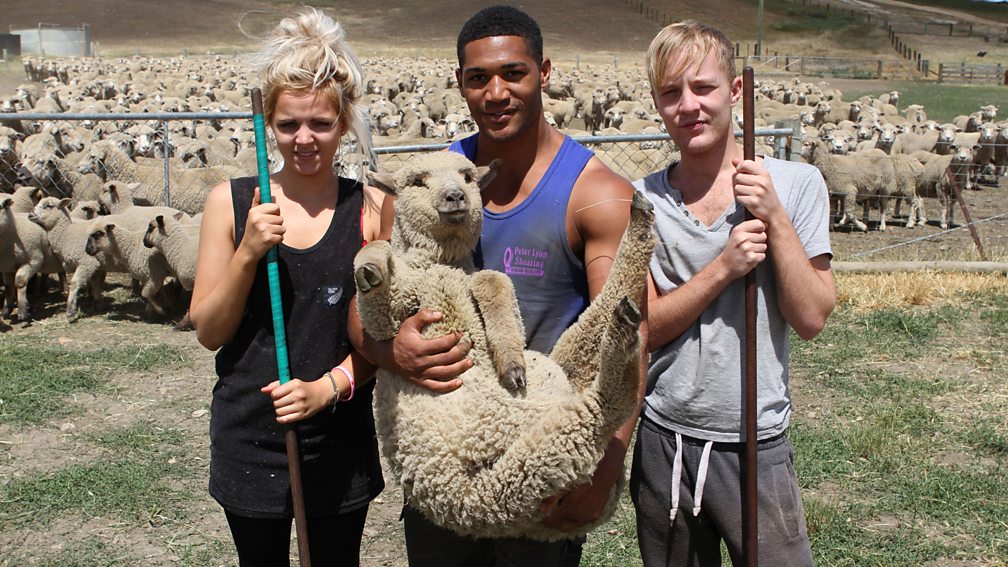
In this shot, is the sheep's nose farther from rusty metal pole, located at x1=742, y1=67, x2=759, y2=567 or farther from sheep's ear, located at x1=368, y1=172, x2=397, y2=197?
rusty metal pole, located at x1=742, y1=67, x2=759, y2=567

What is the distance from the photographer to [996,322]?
7.68m

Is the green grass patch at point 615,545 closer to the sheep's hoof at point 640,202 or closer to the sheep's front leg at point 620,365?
the sheep's front leg at point 620,365

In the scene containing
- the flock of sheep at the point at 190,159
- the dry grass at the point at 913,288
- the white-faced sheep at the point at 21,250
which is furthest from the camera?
the flock of sheep at the point at 190,159

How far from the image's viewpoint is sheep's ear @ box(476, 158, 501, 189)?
2.49 m

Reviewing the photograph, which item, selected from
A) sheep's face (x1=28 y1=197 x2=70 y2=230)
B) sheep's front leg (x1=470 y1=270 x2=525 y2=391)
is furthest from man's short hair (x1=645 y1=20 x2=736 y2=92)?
sheep's face (x1=28 y1=197 x2=70 y2=230)

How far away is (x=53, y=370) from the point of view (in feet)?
23.4

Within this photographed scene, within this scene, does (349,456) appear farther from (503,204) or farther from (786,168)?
(786,168)

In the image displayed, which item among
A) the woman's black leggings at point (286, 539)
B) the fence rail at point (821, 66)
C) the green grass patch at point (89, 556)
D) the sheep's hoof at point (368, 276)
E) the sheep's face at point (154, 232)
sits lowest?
the green grass patch at point (89, 556)

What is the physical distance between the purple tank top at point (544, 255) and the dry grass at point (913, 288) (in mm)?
6381

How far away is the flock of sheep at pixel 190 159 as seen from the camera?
9078 mm

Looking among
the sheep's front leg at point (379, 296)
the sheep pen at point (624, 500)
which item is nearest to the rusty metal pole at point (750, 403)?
the sheep's front leg at point (379, 296)

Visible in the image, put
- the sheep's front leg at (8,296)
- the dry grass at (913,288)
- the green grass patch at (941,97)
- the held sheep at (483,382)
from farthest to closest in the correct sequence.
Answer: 1. the green grass patch at (941,97)
2. the sheep's front leg at (8,296)
3. the dry grass at (913,288)
4. the held sheep at (483,382)

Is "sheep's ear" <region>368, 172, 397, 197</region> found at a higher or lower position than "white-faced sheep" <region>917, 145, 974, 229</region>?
higher

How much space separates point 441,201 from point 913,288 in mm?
7303
